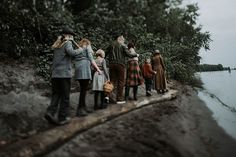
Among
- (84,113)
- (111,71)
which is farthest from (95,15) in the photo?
(84,113)

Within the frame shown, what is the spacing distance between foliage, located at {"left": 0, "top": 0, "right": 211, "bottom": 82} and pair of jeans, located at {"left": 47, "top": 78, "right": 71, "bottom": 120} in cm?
550

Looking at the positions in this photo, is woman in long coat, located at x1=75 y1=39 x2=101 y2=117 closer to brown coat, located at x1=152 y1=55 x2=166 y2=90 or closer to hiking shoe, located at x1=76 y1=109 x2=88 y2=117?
hiking shoe, located at x1=76 y1=109 x2=88 y2=117

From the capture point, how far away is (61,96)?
28.9 feet

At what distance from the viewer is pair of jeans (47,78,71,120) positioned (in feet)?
27.6

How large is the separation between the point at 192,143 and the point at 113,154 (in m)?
2.35

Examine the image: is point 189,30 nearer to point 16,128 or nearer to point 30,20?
point 30,20

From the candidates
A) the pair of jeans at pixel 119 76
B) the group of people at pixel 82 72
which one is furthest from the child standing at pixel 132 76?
the pair of jeans at pixel 119 76

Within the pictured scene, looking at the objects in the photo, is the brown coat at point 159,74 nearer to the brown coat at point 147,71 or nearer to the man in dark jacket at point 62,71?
the brown coat at point 147,71

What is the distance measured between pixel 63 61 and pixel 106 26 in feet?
40.3

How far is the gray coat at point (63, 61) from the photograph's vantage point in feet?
28.3

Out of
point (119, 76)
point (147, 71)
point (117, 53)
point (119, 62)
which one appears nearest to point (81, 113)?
point (119, 76)

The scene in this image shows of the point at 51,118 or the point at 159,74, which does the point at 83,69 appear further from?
the point at 159,74

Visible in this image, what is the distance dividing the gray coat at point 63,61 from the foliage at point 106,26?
220 inches

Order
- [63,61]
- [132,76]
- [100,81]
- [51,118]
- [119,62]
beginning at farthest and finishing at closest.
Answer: [132,76]
[119,62]
[100,81]
[63,61]
[51,118]
